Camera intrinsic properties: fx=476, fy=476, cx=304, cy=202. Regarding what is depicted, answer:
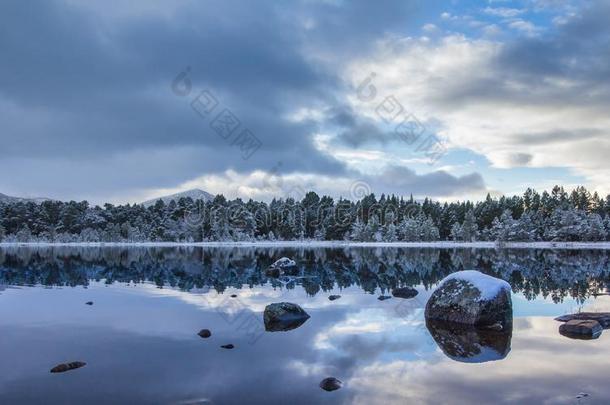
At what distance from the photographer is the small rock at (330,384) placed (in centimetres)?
1243

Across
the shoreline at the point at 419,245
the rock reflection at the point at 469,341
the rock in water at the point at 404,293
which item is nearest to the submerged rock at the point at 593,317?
the rock reflection at the point at 469,341

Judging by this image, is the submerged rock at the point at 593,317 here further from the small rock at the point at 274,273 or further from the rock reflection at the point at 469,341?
the small rock at the point at 274,273

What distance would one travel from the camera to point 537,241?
4766 inches

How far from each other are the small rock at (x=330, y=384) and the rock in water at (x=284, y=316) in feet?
24.5

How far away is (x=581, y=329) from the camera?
18891mm

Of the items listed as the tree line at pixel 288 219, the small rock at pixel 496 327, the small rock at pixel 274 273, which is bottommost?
the small rock at pixel 496 327

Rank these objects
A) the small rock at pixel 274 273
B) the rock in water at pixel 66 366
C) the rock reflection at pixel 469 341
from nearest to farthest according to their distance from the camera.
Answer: the rock in water at pixel 66 366 → the rock reflection at pixel 469 341 → the small rock at pixel 274 273

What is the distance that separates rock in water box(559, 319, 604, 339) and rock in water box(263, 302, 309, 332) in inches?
425

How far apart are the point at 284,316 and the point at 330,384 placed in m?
8.95

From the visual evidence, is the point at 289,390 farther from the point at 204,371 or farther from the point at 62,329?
the point at 62,329

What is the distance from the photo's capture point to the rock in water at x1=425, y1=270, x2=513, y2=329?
20.0m

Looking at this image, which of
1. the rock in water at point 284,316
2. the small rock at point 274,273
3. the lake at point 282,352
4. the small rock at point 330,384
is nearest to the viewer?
the lake at point 282,352

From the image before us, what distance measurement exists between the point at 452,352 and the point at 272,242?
126m

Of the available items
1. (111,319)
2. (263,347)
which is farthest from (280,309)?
(111,319)
